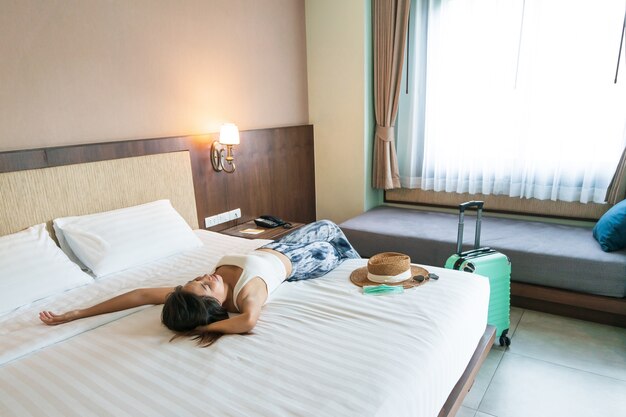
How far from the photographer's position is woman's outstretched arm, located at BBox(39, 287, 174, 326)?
5.59ft

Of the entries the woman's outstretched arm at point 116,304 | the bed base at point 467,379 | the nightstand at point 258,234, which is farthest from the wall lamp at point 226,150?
the bed base at point 467,379

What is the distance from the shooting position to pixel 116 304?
1.78 m

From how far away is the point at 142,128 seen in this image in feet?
8.62

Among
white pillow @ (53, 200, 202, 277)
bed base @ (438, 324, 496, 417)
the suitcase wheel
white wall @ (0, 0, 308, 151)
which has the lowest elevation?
the suitcase wheel

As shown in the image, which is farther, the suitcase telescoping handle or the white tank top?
the suitcase telescoping handle

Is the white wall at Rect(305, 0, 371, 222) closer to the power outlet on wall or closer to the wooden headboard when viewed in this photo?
the wooden headboard

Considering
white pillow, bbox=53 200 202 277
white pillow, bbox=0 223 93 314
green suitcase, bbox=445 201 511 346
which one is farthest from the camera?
green suitcase, bbox=445 201 511 346

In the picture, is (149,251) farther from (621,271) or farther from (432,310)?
(621,271)

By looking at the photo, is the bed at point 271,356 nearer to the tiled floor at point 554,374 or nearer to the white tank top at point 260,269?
the white tank top at point 260,269

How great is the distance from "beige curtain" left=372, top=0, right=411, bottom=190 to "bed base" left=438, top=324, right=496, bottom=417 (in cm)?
199

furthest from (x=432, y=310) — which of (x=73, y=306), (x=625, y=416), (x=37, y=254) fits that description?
(x=37, y=254)

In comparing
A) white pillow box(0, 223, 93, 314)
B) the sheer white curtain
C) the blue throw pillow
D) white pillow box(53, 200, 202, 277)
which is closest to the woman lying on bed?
white pillow box(0, 223, 93, 314)

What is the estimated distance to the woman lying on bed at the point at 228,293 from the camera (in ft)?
5.16

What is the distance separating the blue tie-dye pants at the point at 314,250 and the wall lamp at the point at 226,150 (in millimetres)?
875
